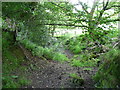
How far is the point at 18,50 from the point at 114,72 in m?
3.67

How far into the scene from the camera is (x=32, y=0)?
4156 mm

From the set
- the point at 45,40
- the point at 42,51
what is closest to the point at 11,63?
the point at 45,40

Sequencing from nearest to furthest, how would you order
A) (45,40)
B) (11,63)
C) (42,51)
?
(11,63), (45,40), (42,51)

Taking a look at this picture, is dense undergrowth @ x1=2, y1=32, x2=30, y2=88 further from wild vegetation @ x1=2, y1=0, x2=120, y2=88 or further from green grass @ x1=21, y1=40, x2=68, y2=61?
green grass @ x1=21, y1=40, x2=68, y2=61

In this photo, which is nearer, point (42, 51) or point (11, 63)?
point (11, 63)

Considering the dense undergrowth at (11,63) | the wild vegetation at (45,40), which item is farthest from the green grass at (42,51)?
the dense undergrowth at (11,63)

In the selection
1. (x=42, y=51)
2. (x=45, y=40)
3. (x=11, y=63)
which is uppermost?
(x=45, y=40)

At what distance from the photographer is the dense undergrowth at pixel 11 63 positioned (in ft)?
10.7

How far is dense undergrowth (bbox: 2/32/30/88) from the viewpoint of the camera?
10.7 feet

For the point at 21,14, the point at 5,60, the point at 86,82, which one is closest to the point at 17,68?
the point at 5,60

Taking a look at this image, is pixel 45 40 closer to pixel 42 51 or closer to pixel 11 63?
pixel 42 51

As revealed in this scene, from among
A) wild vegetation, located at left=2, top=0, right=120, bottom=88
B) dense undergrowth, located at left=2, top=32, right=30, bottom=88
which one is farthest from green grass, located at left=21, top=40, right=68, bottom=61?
dense undergrowth, located at left=2, top=32, right=30, bottom=88

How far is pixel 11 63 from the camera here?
14.0 feet

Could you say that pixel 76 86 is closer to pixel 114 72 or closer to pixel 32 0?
pixel 114 72
